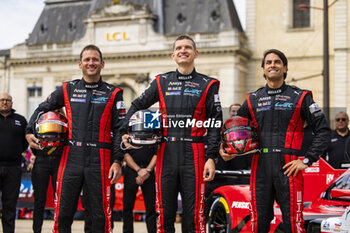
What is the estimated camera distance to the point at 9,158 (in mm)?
10000

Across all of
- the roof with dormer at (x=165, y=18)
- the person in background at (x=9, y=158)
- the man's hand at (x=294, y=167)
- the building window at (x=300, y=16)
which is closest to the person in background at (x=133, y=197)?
the person in background at (x=9, y=158)

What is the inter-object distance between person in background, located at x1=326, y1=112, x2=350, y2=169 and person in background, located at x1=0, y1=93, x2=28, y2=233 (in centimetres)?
568

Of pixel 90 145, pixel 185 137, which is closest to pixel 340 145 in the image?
pixel 185 137

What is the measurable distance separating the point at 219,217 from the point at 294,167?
2.85 metres

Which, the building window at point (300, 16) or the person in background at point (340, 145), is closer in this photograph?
the person in background at point (340, 145)

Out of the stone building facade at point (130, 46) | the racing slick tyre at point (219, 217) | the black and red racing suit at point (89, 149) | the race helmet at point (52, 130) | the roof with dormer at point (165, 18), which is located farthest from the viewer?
the roof with dormer at point (165, 18)

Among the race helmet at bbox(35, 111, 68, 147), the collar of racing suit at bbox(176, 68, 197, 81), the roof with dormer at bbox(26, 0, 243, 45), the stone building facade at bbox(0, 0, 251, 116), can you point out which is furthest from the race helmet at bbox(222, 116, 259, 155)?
the roof with dormer at bbox(26, 0, 243, 45)

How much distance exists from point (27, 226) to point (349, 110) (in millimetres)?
31921

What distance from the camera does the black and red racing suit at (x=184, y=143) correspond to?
6152mm

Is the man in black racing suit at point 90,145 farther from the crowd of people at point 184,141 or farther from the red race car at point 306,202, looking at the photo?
the red race car at point 306,202

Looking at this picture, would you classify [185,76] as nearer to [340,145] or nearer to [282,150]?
[282,150]

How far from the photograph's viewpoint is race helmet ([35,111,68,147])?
22.0ft

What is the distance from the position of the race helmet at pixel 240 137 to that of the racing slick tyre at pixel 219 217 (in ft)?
6.90

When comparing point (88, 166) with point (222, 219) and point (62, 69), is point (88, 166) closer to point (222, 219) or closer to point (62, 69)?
point (222, 219)
